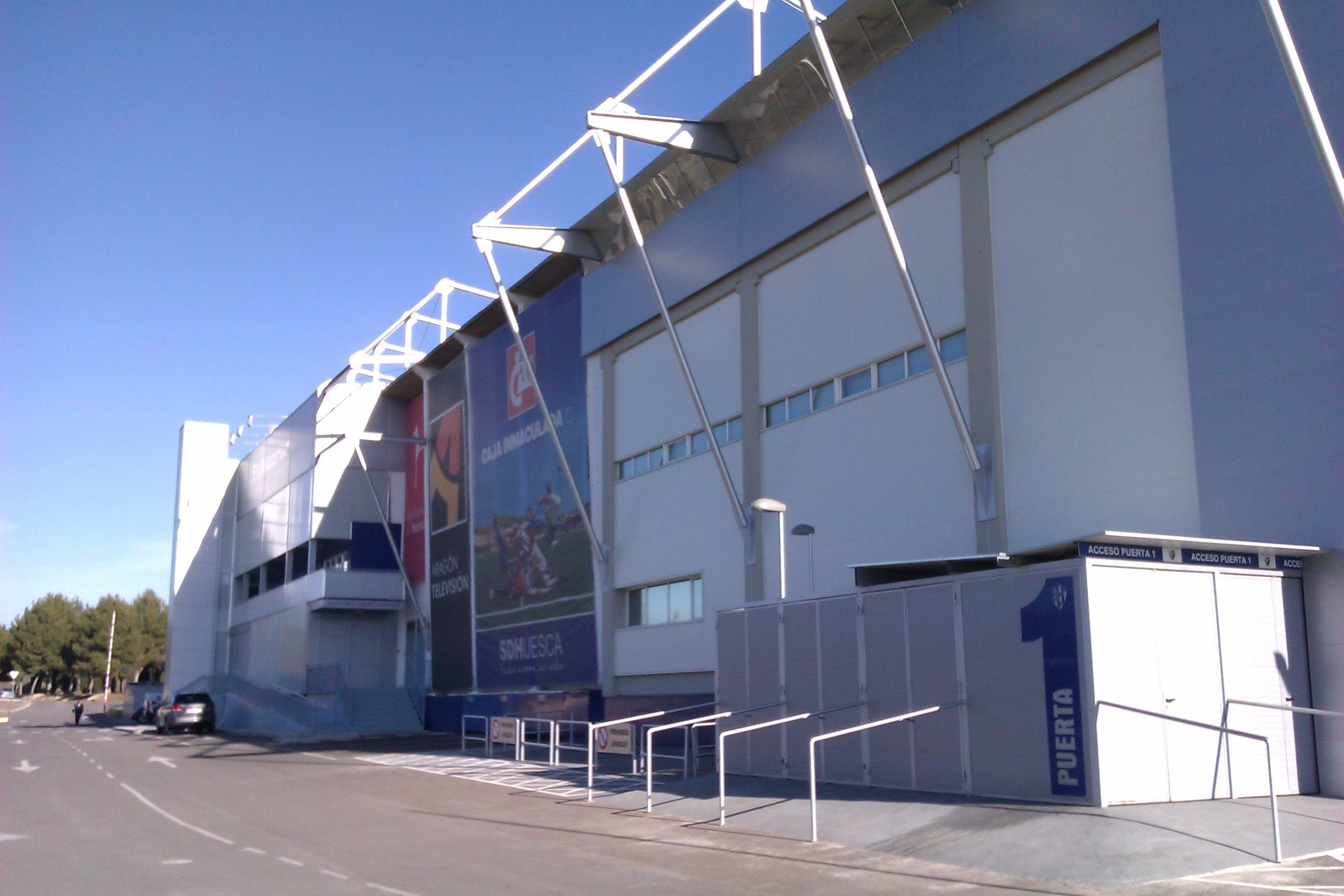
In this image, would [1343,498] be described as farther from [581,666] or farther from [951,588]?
[581,666]

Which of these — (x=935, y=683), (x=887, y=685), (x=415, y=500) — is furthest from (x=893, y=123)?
(x=415, y=500)

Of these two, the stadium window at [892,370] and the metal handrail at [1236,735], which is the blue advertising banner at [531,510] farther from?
the metal handrail at [1236,735]

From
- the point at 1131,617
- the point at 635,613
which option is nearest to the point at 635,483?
the point at 635,613

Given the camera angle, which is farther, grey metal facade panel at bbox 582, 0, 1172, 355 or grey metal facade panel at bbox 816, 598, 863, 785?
grey metal facade panel at bbox 582, 0, 1172, 355

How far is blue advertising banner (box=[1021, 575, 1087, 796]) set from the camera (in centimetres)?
1215

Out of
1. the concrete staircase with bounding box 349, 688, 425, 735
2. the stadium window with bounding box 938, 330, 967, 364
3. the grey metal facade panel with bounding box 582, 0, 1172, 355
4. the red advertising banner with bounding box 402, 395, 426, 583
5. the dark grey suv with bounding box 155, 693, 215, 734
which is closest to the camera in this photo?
the grey metal facade panel with bounding box 582, 0, 1172, 355

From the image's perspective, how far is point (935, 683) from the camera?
1430 centimetres

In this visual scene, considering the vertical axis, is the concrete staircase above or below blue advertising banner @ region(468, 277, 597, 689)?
below

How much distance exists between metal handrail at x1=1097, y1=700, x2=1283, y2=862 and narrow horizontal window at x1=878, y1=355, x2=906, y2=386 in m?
9.08

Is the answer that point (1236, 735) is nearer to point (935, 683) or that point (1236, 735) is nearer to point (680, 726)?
point (935, 683)

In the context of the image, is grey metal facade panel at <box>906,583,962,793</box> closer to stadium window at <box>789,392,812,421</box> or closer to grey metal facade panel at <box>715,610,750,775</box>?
grey metal facade panel at <box>715,610,750,775</box>

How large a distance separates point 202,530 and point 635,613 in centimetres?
4403

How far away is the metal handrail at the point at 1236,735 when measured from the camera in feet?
31.7

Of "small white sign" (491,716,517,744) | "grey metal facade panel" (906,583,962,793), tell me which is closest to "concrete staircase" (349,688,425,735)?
"small white sign" (491,716,517,744)
